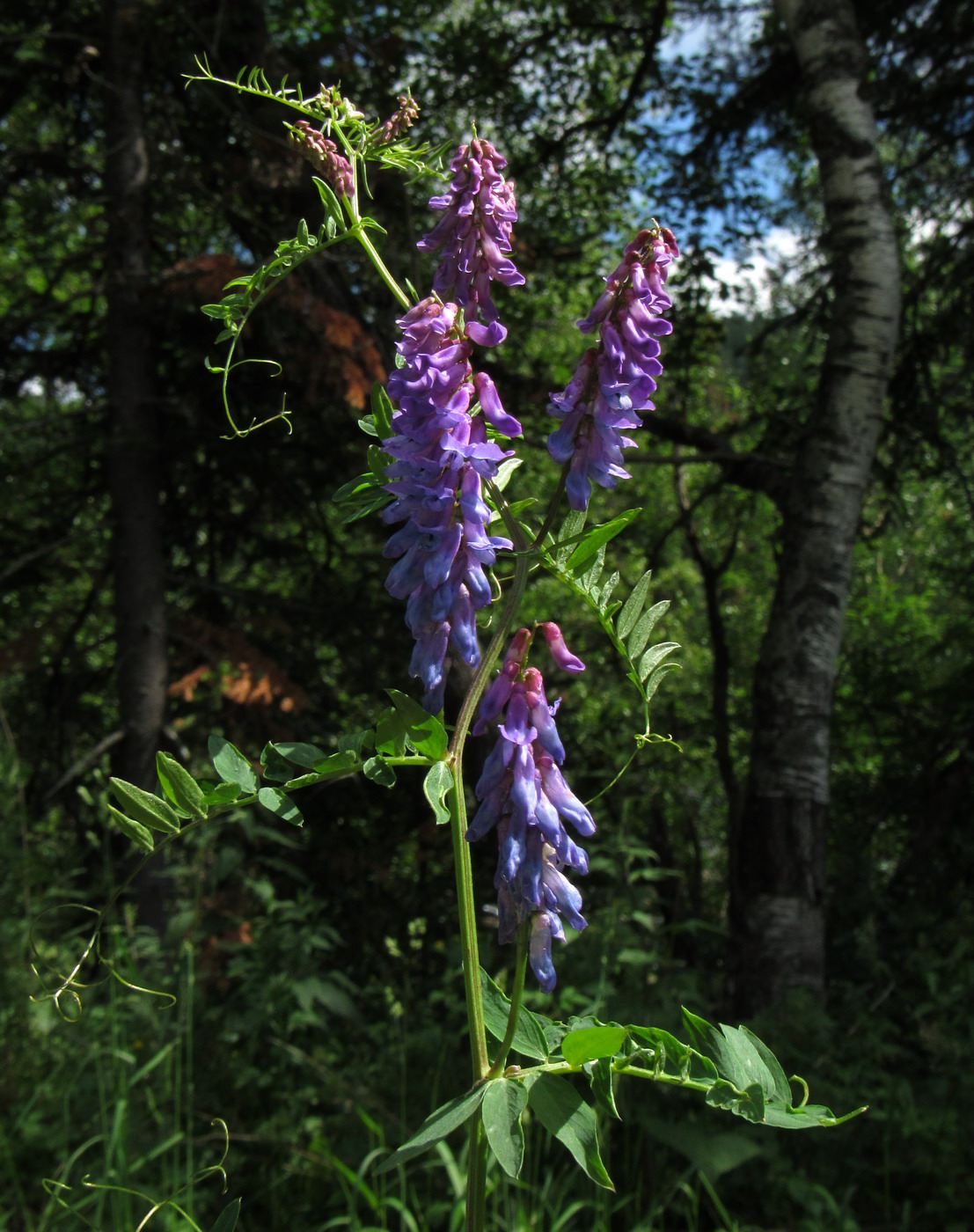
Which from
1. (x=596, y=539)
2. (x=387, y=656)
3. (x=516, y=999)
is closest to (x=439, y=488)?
(x=596, y=539)

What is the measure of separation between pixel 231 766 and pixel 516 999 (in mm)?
376

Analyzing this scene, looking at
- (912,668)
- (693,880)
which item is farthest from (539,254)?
(693,880)

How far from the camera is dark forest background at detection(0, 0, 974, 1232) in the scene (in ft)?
10.5

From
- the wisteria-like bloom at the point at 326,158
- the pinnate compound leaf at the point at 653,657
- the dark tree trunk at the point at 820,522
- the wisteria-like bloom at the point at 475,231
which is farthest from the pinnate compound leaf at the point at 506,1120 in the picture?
the dark tree trunk at the point at 820,522

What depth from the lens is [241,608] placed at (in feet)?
18.3

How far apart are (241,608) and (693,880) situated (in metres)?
4.94

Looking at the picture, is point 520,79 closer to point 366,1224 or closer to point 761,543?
point 761,543

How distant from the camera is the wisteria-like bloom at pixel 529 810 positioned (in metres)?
1.01

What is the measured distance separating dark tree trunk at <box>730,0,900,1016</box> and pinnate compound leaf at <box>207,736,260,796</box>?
3.84m

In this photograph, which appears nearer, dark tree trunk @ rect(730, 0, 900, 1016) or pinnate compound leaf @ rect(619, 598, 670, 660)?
pinnate compound leaf @ rect(619, 598, 670, 660)

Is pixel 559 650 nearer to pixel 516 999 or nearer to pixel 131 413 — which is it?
pixel 516 999

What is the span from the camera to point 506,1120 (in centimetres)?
92

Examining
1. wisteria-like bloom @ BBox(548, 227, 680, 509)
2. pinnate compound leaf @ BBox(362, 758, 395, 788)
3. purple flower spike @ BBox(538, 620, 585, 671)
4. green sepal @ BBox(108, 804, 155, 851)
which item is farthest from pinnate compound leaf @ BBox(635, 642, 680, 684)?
green sepal @ BBox(108, 804, 155, 851)

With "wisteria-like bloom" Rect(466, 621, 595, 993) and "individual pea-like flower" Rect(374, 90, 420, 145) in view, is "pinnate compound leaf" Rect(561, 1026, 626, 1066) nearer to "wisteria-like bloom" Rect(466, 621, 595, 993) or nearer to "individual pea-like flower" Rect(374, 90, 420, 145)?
"wisteria-like bloom" Rect(466, 621, 595, 993)
